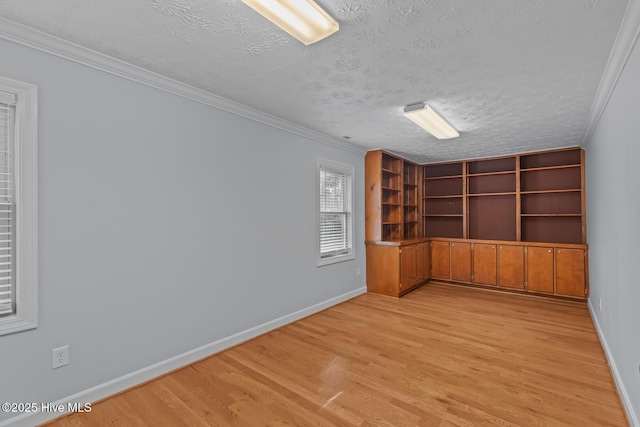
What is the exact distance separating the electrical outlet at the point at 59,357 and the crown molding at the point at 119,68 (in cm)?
195

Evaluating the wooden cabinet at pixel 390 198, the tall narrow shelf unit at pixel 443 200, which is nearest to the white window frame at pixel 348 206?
the wooden cabinet at pixel 390 198

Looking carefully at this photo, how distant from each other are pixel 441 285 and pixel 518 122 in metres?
3.21

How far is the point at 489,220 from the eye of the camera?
569cm

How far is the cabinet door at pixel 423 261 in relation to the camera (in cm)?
546

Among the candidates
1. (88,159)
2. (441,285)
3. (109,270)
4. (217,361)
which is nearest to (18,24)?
(88,159)

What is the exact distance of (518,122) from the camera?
141 inches

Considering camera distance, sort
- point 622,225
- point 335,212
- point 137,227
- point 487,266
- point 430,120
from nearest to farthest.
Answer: point 622,225 < point 137,227 < point 430,120 < point 335,212 < point 487,266

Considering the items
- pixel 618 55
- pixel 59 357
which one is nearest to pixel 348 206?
pixel 618 55

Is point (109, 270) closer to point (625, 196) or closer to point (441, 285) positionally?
point (625, 196)

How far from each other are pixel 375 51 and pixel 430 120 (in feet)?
5.10

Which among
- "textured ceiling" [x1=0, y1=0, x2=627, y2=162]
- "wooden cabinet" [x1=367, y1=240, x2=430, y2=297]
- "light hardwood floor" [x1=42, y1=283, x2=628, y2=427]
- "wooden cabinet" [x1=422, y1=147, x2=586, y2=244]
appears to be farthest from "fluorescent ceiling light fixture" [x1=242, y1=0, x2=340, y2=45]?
"wooden cabinet" [x1=422, y1=147, x2=586, y2=244]

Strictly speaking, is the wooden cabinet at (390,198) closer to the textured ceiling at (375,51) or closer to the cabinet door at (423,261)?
the cabinet door at (423,261)

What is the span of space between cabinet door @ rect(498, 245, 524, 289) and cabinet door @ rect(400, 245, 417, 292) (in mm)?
1440

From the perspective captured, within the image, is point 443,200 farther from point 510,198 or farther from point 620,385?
point 620,385
